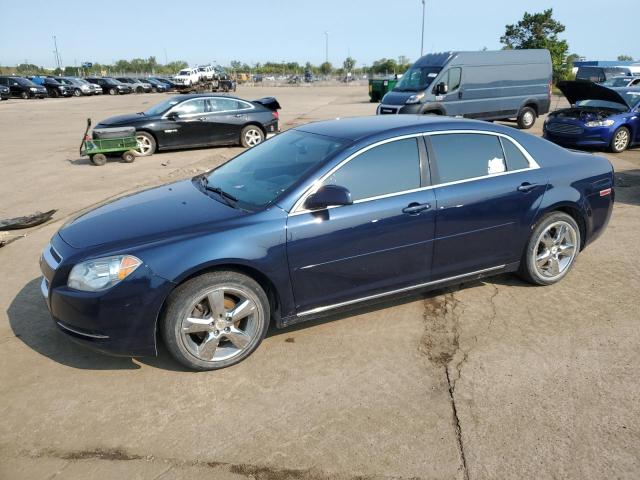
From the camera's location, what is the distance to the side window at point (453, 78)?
14641mm

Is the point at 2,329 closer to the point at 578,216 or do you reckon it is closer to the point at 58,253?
the point at 58,253

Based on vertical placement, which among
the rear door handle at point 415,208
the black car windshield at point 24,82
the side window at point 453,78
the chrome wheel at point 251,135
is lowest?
the chrome wheel at point 251,135

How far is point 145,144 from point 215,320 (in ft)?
31.8

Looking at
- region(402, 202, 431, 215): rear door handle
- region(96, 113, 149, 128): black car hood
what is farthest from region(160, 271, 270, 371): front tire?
region(96, 113, 149, 128): black car hood

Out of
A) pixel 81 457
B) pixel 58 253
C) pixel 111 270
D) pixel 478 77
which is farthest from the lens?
pixel 478 77

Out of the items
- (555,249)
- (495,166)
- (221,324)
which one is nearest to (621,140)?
(555,249)

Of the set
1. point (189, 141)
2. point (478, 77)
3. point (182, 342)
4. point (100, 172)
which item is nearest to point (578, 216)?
point (182, 342)

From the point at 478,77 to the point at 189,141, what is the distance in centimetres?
872

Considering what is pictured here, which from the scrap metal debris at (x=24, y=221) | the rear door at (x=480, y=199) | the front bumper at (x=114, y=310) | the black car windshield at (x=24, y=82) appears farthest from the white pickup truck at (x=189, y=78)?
the front bumper at (x=114, y=310)

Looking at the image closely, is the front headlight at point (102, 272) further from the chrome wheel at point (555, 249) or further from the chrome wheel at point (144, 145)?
the chrome wheel at point (144, 145)

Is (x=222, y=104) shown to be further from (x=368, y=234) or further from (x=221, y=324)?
(x=221, y=324)

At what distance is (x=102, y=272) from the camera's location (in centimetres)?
314

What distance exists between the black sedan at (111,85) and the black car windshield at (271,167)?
45466 millimetres

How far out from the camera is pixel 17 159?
11.8 meters
